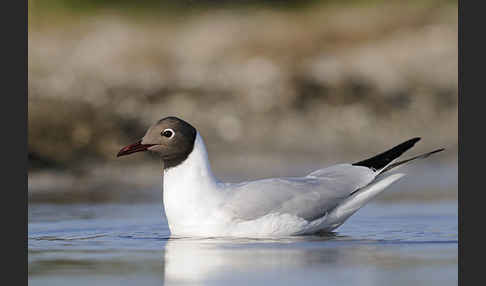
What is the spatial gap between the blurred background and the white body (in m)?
5.13

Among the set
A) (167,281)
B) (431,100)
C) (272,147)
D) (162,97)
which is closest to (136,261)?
(167,281)

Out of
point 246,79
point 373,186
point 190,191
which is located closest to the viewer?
point 190,191

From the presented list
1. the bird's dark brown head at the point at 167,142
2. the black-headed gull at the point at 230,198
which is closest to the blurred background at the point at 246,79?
the black-headed gull at the point at 230,198

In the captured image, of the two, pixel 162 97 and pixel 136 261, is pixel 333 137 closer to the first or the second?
pixel 162 97

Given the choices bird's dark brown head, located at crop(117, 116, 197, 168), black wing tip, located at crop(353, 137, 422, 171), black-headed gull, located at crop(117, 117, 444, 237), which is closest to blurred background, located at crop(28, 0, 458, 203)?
black wing tip, located at crop(353, 137, 422, 171)

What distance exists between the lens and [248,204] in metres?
10.0

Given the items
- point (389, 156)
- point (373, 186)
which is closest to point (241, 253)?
A: point (373, 186)

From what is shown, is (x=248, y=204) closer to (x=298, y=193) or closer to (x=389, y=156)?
(x=298, y=193)

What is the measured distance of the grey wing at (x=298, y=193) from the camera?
10047mm

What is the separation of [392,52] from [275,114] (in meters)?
2.79

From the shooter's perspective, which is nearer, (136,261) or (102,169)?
(136,261)

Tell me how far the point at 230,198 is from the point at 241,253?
121cm

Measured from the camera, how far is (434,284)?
24.8 ft

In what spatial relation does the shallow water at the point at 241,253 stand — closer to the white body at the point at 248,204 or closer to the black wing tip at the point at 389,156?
the white body at the point at 248,204
